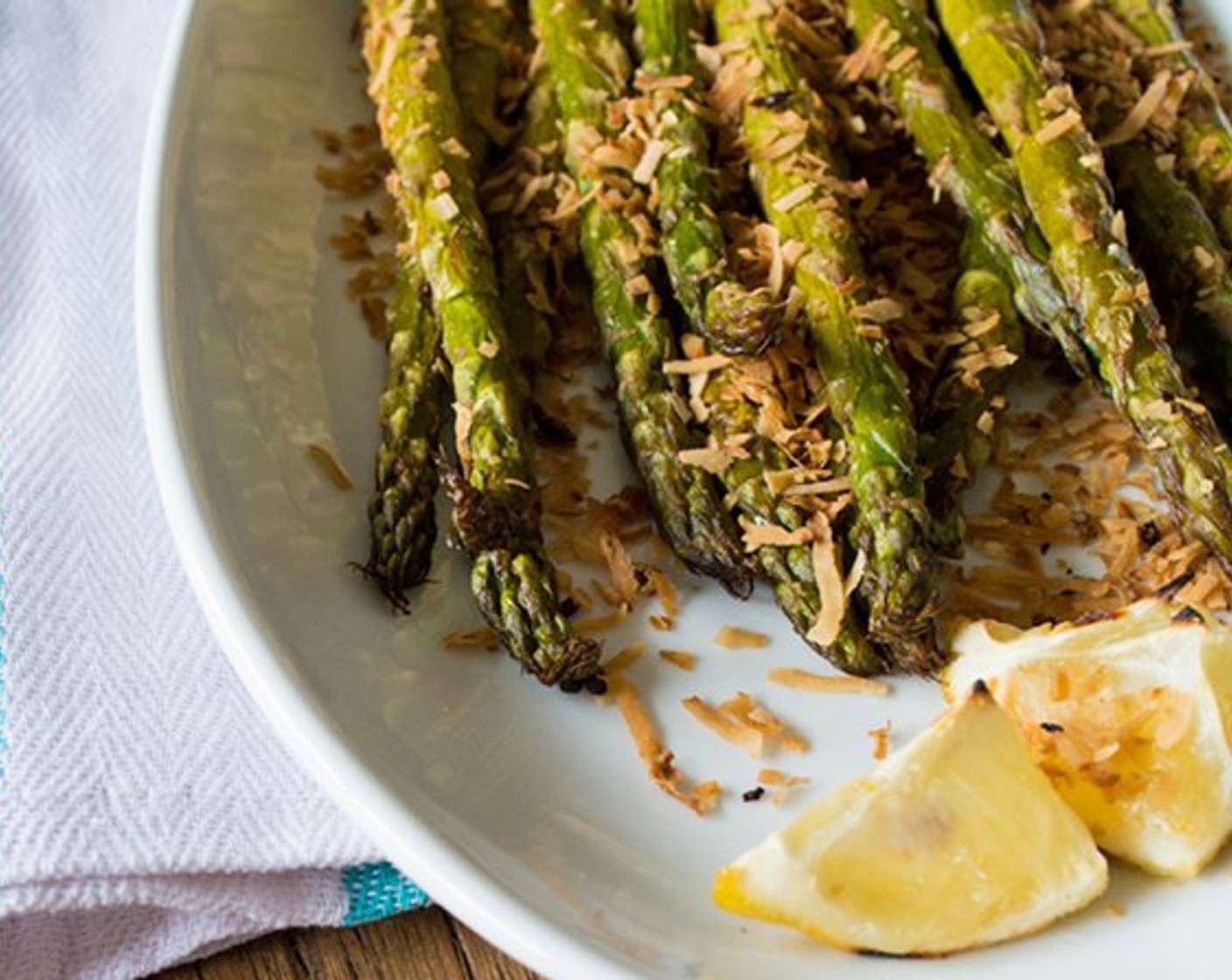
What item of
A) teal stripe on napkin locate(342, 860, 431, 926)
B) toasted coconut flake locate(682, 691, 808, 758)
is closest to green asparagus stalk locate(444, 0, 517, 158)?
toasted coconut flake locate(682, 691, 808, 758)

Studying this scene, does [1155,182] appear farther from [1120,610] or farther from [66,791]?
[66,791]

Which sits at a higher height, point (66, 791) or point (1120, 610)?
point (1120, 610)

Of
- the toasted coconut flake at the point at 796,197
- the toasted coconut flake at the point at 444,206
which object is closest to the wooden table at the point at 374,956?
the toasted coconut flake at the point at 444,206

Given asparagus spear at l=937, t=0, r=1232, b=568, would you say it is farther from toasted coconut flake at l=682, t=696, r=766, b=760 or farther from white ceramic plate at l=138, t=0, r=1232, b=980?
toasted coconut flake at l=682, t=696, r=766, b=760

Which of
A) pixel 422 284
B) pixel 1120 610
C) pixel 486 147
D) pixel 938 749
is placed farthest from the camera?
pixel 486 147

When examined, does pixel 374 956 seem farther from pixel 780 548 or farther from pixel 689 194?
pixel 689 194

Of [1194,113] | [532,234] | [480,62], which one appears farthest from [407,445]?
[1194,113]

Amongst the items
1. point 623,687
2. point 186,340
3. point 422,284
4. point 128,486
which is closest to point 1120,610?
point 623,687
